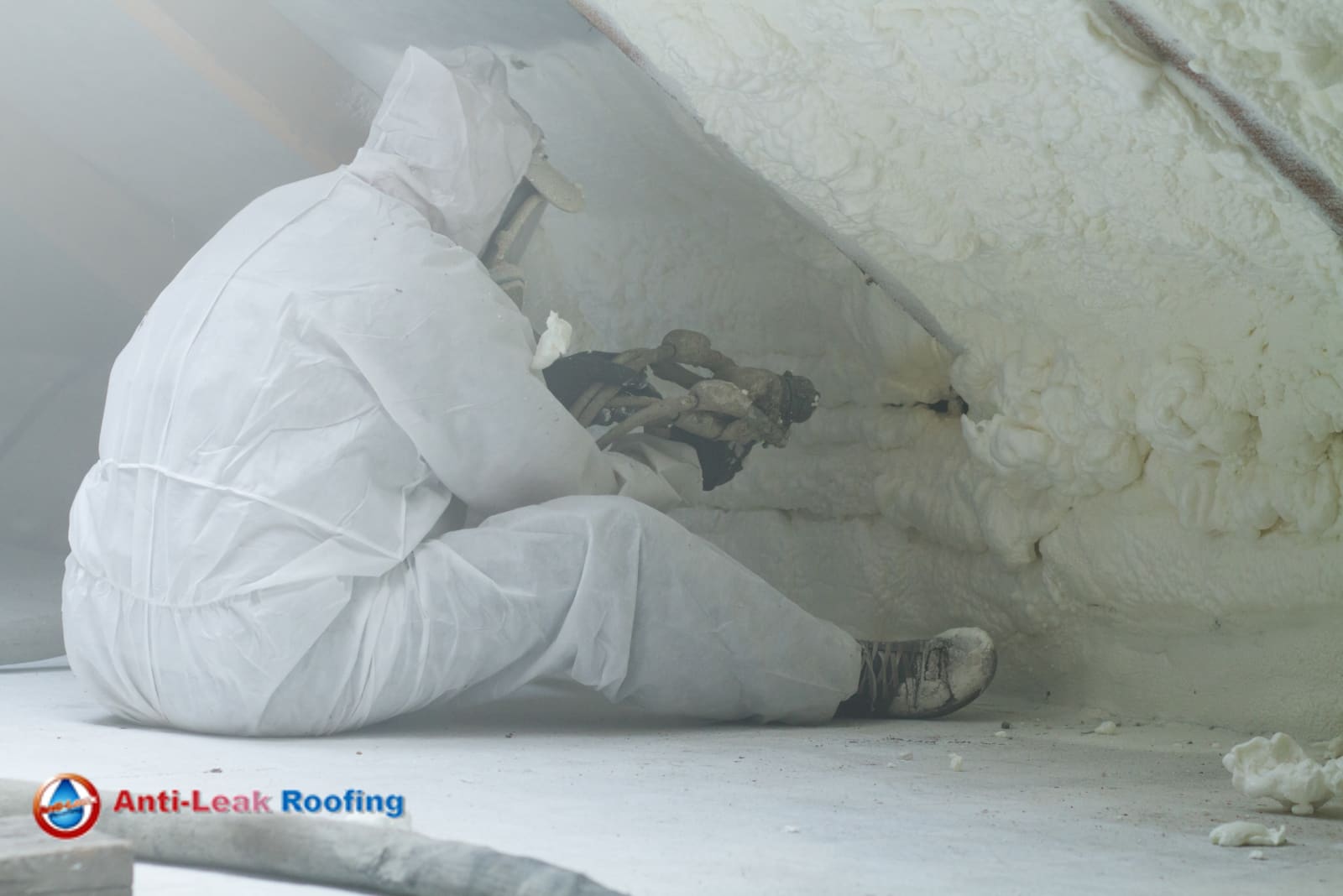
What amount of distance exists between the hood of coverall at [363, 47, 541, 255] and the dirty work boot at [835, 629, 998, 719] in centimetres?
93

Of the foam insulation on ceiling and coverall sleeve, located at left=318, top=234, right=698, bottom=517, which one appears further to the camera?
coverall sleeve, located at left=318, top=234, right=698, bottom=517

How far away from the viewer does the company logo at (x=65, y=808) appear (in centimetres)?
100

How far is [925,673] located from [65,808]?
4.71 feet

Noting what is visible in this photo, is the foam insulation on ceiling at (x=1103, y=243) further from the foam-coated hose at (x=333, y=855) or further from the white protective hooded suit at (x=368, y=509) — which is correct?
the foam-coated hose at (x=333, y=855)

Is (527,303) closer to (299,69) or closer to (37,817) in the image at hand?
(299,69)

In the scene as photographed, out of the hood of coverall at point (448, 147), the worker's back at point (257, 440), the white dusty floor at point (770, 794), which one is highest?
the hood of coverall at point (448, 147)

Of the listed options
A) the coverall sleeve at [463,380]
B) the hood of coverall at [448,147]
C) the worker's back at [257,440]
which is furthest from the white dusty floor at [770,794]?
the hood of coverall at [448,147]

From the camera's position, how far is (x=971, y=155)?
6.32ft

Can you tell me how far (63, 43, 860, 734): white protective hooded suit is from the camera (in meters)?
1.73

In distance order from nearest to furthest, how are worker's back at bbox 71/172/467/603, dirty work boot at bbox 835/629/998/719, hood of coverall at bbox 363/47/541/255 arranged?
worker's back at bbox 71/172/467/603 < hood of coverall at bbox 363/47/541/255 < dirty work boot at bbox 835/629/998/719

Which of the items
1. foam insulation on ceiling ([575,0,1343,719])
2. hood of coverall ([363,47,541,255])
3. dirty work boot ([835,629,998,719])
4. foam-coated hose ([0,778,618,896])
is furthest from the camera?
dirty work boot ([835,629,998,719])

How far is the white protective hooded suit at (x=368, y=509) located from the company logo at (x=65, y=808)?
0.62 m

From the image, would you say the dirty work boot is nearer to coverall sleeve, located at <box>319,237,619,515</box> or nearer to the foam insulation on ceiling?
the foam insulation on ceiling

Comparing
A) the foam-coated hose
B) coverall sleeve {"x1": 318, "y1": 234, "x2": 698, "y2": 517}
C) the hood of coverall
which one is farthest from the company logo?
the hood of coverall
